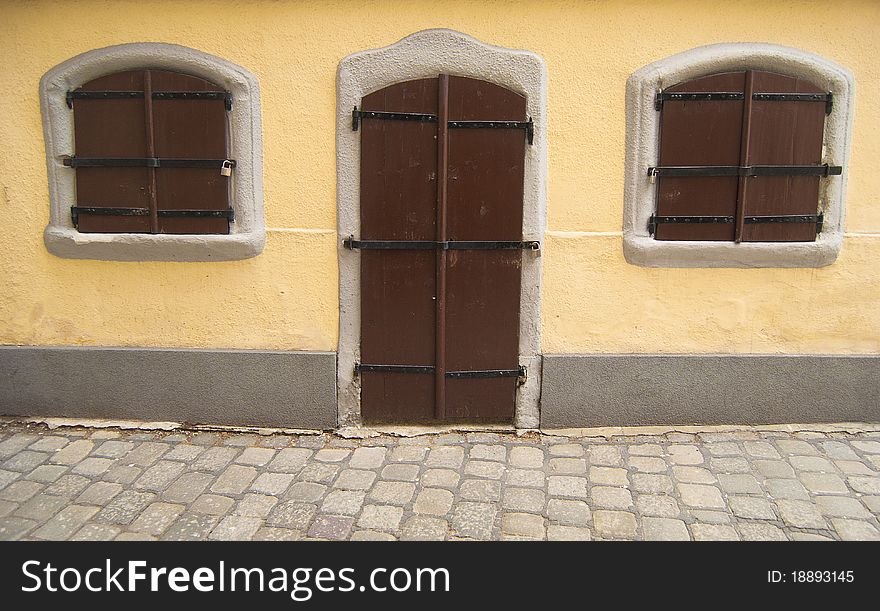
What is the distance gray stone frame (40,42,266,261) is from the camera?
423cm

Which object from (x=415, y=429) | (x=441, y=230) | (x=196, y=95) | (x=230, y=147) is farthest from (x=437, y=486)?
(x=196, y=95)

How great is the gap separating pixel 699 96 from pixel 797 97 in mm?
637

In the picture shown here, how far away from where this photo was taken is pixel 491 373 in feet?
14.7

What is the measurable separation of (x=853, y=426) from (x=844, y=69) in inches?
92.8

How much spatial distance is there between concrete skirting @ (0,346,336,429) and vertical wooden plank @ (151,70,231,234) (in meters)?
0.91

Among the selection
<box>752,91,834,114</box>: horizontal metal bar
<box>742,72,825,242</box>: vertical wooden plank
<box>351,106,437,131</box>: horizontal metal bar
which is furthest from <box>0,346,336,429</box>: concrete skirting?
<box>752,91,834,114</box>: horizontal metal bar

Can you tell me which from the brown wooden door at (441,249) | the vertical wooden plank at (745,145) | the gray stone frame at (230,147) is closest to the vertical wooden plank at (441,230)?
the brown wooden door at (441,249)

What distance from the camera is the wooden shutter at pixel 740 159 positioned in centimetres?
420

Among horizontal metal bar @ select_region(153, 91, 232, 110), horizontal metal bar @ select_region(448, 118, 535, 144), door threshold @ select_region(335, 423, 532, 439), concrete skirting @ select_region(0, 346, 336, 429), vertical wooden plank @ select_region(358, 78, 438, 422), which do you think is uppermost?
horizontal metal bar @ select_region(153, 91, 232, 110)

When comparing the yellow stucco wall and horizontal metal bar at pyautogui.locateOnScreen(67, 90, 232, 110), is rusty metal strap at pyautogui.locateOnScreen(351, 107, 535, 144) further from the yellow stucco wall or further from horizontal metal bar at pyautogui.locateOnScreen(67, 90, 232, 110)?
horizontal metal bar at pyautogui.locateOnScreen(67, 90, 232, 110)

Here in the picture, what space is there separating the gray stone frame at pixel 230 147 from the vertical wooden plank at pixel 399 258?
Result: 2.44 ft

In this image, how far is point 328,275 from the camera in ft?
14.4

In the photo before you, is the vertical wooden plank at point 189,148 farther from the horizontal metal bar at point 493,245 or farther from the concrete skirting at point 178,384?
the horizontal metal bar at point 493,245

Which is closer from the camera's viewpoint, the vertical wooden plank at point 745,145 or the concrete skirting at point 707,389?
the vertical wooden plank at point 745,145
